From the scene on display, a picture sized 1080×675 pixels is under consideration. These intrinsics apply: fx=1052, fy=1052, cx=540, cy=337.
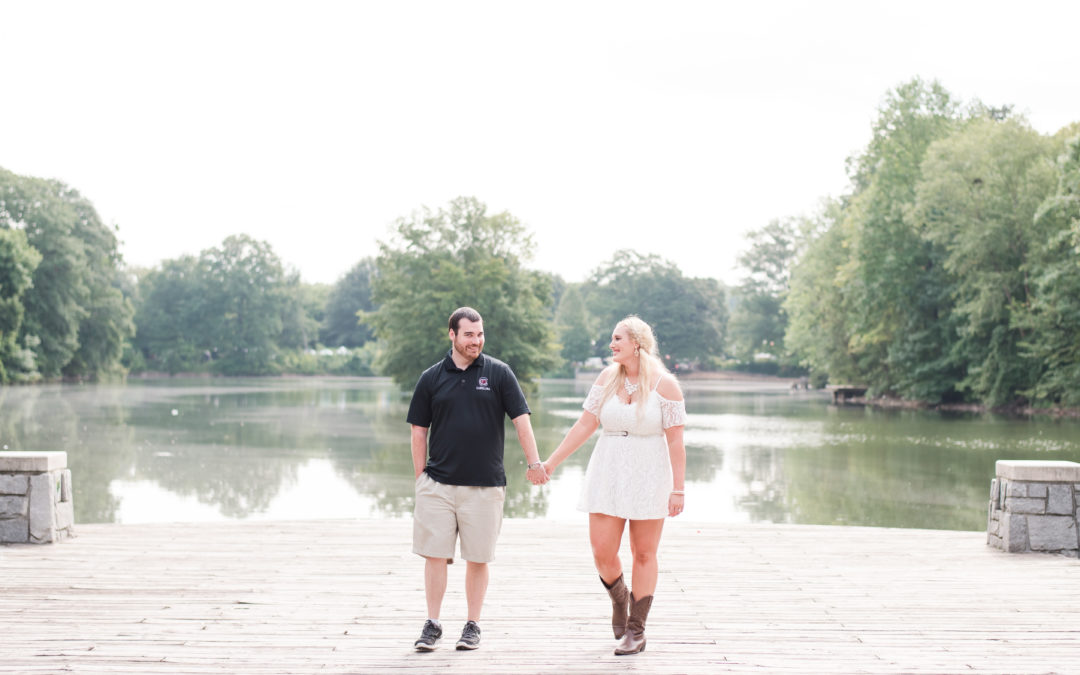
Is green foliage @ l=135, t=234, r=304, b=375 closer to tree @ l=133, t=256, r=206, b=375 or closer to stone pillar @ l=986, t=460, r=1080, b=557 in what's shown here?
tree @ l=133, t=256, r=206, b=375

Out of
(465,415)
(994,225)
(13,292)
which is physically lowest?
(465,415)

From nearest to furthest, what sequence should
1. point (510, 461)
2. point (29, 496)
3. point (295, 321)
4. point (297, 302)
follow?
point (29, 496) → point (510, 461) → point (295, 321) → point (297, 302)

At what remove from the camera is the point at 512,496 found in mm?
15984

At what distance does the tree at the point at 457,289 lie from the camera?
4366 centimetres

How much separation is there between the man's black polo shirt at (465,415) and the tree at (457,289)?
37.0 meters

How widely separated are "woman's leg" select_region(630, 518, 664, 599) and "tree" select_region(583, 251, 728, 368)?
8633cm

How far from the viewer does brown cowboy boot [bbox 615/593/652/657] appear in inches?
184

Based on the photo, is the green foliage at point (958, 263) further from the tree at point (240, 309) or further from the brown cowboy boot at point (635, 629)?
the tree at point (240, 309)

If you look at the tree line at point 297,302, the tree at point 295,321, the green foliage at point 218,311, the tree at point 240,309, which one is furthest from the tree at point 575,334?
the tree at point 240,309

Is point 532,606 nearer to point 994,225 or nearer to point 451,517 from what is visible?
point 451,517

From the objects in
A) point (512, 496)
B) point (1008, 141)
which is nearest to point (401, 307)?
point (1008, 141)

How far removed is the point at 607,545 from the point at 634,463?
0.40 m

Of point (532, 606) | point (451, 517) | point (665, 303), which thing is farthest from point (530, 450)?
point (665, 303)

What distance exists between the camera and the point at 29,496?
7289mm
